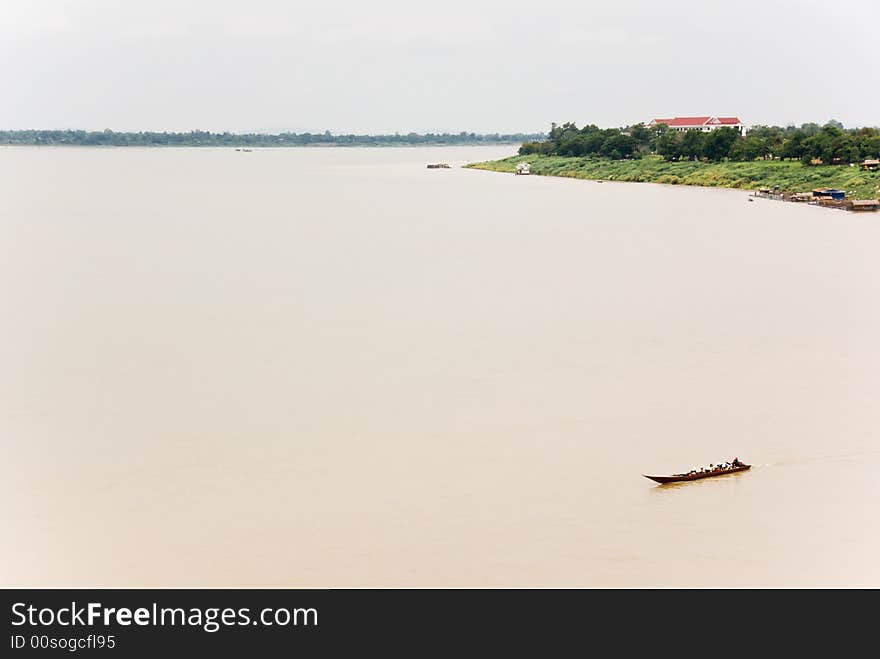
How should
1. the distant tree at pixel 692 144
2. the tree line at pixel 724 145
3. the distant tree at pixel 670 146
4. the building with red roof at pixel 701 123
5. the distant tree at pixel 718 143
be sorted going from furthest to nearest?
the building with red roof at pixel 701 123
the distant tree at pixel 670 146
the distant tree at pixel 692 144
the distant tree at pixel 718 143
the tree line at pixel 724 145

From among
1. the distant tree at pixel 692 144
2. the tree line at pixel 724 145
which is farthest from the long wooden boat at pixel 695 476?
the distant tree at pixel 692 144

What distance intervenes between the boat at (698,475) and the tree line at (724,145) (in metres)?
39.9

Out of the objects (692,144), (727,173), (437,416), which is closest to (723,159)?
(692,144)

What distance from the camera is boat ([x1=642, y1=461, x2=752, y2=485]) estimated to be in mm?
11109

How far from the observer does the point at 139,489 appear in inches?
436

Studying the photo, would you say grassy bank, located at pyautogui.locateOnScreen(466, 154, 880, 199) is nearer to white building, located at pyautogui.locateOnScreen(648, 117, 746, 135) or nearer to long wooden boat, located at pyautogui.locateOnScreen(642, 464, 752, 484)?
white building, located at pyautogui.locateOnScreen(648, 117, 746, 135)

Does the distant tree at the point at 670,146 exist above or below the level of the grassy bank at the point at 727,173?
above

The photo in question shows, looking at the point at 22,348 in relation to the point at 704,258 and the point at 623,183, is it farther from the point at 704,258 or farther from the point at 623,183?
the point at 623,183

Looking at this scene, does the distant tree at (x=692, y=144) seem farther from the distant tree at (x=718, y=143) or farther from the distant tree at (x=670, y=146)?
the distant tree at (x=718, y=143)

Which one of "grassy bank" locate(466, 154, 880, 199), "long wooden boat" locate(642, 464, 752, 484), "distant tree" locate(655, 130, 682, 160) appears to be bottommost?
"long wooden boat" locate(642, 464, 752, 484)

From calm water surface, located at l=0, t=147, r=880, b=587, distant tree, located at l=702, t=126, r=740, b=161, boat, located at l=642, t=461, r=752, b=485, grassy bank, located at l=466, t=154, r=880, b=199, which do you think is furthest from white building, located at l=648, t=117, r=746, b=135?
boat, located at l=642, t=461, r=752, b=485

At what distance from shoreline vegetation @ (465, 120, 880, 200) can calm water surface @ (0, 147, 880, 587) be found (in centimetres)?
1928

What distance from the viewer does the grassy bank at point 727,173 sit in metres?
43.5

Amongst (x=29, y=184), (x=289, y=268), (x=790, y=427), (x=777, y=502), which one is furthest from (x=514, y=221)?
(x=29, y=184)
